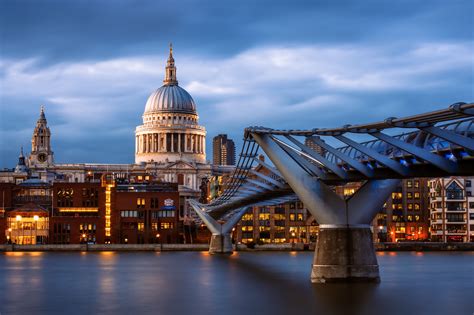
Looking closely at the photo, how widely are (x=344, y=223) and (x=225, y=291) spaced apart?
9977mm

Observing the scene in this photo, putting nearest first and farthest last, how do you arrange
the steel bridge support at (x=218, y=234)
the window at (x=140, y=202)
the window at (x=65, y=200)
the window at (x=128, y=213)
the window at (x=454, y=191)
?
the steel bridge support at (x=218, y=234), the window at (x=128, y=213), the window at (x=140, y=202), the window at (x=454, y=191), the window at (x=65, y=200)

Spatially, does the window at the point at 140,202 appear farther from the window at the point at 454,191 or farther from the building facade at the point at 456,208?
the window at the point at 454,191

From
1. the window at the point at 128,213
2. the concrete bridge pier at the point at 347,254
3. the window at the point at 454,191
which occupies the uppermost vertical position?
the window at the point at 454,191

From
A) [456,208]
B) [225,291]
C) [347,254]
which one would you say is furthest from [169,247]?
[347,254]

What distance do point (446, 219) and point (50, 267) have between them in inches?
2855

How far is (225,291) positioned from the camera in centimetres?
5919

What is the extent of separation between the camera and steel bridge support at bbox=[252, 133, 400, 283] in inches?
2088

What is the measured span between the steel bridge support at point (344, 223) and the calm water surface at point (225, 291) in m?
1.15

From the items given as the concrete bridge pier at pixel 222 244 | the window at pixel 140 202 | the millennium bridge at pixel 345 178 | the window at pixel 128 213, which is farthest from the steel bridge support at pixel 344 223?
the window at pixel 128 213

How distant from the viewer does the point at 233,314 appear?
45906mm

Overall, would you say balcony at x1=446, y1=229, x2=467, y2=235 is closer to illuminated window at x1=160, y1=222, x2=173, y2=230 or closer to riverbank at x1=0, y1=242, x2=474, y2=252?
riverbank at x1=0, y1=242, x2=474, y2=252

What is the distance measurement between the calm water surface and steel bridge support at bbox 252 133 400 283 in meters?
1.15

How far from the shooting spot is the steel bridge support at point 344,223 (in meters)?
53.0

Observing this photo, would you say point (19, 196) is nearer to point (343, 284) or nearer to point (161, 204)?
point (161, 204)
